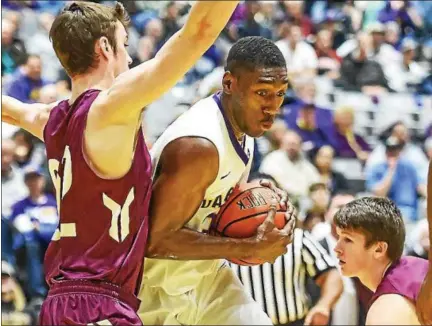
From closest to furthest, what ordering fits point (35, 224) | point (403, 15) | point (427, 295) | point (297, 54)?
point (427, 295)
point (35, 224)
point (297, 54)
point (403, 15)

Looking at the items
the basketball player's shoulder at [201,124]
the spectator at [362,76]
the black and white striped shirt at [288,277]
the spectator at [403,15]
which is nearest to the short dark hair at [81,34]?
the basketball player's shoulder at [201,124]

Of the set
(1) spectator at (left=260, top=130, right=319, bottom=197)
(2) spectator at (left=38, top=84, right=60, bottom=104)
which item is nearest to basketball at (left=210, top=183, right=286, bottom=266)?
(1) spectator at (left=260, top=130, right=319, bottom=197)

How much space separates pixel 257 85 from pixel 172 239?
72cm

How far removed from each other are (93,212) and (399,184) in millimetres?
6844

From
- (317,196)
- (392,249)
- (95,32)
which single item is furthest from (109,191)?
(317,196)

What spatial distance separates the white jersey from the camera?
3934 mm

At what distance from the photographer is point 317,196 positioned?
A: 28.0 feet

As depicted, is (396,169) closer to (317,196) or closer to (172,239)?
(317,196)

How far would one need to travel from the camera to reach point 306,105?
1064 centimetres

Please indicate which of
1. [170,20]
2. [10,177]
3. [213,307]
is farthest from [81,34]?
[170,20]

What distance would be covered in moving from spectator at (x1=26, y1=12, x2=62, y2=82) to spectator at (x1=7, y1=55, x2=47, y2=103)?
204mm

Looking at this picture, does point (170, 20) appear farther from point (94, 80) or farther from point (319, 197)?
point (94, 80)

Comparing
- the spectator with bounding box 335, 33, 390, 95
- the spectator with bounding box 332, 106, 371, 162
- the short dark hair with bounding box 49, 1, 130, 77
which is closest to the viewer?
the short dark hair with bounding box 49, 1, 130, 77

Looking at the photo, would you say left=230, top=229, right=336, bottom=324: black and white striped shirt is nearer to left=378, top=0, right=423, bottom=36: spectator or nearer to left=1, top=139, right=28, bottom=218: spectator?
left=1, top=139, right=28, bottom=218: spectator
